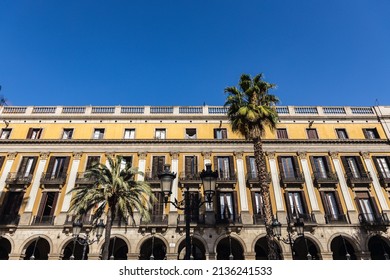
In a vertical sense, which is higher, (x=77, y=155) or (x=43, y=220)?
(x=77, y=155)

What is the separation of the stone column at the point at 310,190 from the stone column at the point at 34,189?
2524 cm

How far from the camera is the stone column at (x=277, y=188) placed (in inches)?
923

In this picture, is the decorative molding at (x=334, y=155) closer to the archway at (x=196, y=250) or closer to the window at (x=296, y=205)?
the window at (x=296, y=205)

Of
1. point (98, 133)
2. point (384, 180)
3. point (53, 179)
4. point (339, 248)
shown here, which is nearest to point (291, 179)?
point (339, 248)

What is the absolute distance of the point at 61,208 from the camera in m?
23.7

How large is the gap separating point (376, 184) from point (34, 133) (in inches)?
1363

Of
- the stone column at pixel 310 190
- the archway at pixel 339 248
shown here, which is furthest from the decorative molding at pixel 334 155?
the archway at pixel 339 248

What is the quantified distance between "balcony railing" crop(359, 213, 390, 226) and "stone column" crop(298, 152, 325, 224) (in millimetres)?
3345

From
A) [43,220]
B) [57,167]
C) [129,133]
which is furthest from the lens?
[129,133]

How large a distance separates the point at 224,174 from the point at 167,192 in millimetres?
17025

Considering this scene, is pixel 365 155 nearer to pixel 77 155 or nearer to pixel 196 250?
pixel 196 250

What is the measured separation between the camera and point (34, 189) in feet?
80.3

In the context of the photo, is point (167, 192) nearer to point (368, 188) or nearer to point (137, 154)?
point (137, 154)
